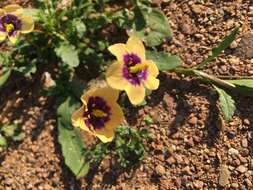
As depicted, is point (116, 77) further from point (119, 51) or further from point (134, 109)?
point (134, 109)

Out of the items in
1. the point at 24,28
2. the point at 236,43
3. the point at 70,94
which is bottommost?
the point at 70,94

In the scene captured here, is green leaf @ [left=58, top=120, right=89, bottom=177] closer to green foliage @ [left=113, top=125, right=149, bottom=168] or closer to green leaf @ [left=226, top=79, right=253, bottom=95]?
green foliage @ [left=113, top=125, right=149, bottom=168]

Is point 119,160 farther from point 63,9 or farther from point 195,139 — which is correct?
point 63,9

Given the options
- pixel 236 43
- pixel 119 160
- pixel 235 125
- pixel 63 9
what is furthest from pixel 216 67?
pixel 63 9

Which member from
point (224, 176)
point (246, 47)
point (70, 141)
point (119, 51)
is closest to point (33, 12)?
point (70, 141)

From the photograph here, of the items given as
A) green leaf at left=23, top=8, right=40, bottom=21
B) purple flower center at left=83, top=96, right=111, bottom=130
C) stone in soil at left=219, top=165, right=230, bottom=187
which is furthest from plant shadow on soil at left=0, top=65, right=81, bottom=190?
stone in soil at left=219, top=165, right=230, bottom=187

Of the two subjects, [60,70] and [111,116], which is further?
[60,70]

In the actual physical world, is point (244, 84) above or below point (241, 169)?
above

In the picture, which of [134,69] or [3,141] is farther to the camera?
[3,141]
